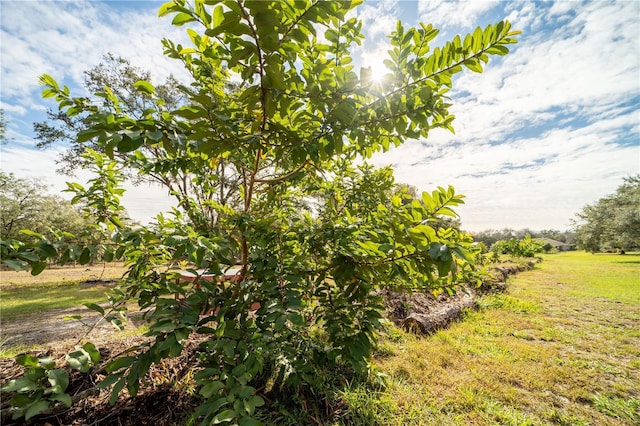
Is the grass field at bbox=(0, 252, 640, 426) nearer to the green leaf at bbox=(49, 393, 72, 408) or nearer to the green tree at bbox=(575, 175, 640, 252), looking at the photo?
the green leaf at bbox=(49, 393, 72, 408)

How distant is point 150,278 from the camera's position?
5.19 ft

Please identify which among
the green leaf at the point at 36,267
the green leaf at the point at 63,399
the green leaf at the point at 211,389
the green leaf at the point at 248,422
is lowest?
the green leaf at the point at 248,422

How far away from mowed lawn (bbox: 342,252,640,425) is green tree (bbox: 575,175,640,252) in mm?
29800

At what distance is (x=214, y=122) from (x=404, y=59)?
1.01 meters

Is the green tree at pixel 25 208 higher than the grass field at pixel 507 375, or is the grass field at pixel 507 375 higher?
the green tree at pixel 25 208

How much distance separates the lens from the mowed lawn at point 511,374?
2.19 m

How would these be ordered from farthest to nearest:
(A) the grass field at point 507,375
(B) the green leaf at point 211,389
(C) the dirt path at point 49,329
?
(C) the dirt path at point 49,329 → (A) the grass field at point 507,375 → (B) the green leaf at point 211,389

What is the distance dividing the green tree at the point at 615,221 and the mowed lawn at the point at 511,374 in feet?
97.8

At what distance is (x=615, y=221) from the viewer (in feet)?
82.1

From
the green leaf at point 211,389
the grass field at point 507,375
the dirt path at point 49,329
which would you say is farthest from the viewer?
the dirt path at point 49,329

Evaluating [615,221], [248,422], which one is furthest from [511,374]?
[615,221]

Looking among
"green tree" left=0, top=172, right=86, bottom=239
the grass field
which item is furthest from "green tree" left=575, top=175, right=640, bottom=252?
"green tree" left=0, top=172, right=86, bottom=239

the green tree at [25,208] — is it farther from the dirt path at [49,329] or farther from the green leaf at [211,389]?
the green leaf at [211,389]

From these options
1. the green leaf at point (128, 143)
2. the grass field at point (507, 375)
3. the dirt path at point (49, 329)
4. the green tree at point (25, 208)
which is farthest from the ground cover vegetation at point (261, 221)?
the green tree at point (25, 208)
